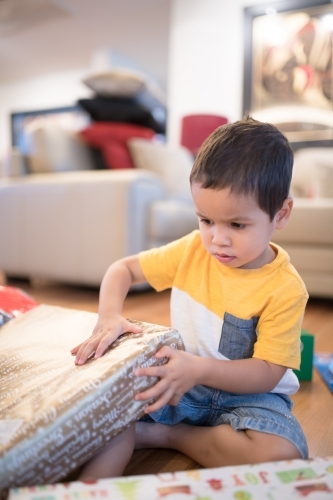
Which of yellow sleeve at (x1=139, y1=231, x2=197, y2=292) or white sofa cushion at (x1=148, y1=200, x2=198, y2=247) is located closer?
yellow sleeve at (x1=139, y1=231, x2=197, y2=292)

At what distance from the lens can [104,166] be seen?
210cm

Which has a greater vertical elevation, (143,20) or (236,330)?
(143,20)

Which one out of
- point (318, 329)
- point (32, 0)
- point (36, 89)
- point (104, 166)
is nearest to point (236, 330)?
point (318, 329)

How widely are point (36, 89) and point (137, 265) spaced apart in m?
5.85

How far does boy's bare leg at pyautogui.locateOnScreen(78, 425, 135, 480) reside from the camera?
1.65ft

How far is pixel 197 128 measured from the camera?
8.14ft

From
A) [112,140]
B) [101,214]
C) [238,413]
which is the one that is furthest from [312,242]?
[238,413]

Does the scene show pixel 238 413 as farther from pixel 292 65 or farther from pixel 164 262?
pixel 292 65

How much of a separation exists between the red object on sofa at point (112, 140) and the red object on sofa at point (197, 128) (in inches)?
20.1

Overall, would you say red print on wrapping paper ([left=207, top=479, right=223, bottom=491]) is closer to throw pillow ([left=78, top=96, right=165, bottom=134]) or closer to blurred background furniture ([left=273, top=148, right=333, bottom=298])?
blurred background furniture ([left=273, top=148, right=333, bottom=298])

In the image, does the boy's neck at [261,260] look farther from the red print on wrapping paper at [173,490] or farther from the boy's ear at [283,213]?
the red print on wrapping paper at [173,490]

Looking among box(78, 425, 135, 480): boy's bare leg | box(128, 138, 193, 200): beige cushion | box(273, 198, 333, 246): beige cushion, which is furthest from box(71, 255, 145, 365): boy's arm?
box(128, 138, 193, 200): beige cushion

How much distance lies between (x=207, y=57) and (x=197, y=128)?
77 cm

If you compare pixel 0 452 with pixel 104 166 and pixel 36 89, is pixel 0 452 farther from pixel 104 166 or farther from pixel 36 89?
pixel 36 89
